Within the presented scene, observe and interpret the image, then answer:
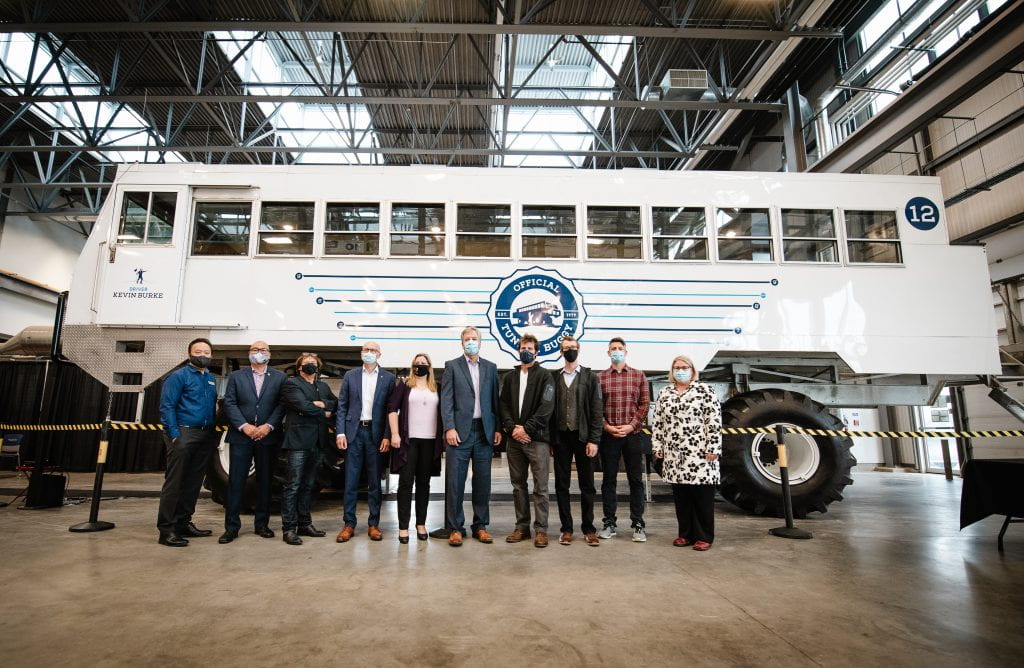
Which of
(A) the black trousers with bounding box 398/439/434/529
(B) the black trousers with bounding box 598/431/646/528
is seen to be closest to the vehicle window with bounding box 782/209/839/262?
(B) the black trousers with bounding box 598/431/646/528

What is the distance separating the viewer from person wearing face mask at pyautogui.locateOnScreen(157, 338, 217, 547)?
5.00m

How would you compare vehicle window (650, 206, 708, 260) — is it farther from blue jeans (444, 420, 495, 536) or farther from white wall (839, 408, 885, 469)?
white wall (839, 408, 885, 469)

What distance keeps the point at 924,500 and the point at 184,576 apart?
999 cm

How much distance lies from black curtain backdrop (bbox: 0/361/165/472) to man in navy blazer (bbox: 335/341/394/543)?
10985mm

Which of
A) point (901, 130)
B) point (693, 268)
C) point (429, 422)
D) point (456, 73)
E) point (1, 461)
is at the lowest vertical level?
point (1, 461)


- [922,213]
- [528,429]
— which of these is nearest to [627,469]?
[528,429]

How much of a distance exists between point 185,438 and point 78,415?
12403 mm

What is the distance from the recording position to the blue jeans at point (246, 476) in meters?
5.16

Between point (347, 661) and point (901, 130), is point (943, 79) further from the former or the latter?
point (347, 661)

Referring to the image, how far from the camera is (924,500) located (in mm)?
8281

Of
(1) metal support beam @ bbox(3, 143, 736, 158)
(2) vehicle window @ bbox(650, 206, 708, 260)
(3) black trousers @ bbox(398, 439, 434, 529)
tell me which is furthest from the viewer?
(1) metal support beam @ bbox(3, 143, 736, 158)

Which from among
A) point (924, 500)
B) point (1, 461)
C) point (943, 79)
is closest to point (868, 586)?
point (924, 500)

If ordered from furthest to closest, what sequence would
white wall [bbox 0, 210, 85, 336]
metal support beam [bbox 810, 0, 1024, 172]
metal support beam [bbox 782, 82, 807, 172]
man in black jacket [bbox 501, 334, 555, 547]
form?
white wall [bbox 0, 210, 85, 336] < metal support beam [bbox 782, 82, 807, 172] < metal support beam [bbox 810, 0, 1024, 172] < man in black jacket [bbox 501, 334, 555, 547]

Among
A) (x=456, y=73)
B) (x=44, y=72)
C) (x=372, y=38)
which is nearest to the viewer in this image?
(x=44, y=72)
